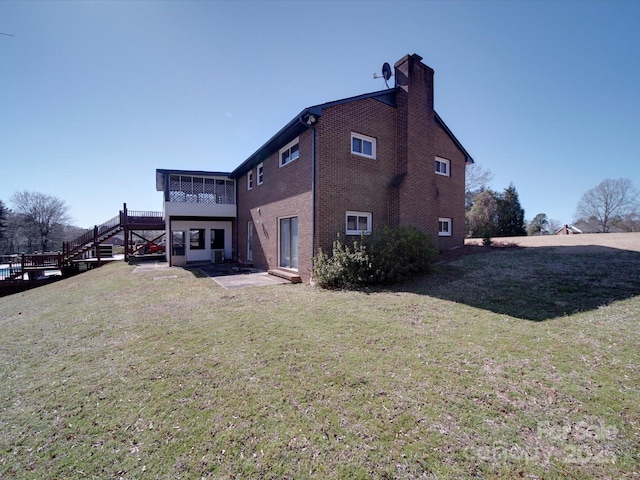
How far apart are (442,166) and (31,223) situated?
5782 cm

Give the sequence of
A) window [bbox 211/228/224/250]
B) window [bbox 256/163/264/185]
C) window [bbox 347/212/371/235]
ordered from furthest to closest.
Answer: window [bbox 211/228/224/250] → window [bbox 256/163/264/185] → window [bbox 347/212/371/235]

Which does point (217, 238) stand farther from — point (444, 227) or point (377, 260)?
point (444, 227)

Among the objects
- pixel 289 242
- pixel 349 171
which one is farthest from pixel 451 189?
pixel 289 242

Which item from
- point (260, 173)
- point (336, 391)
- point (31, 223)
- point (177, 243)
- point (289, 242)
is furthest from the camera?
point (31, 223)

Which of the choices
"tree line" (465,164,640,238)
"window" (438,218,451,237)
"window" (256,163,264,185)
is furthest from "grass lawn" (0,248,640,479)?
"tree line" (465,164,640,238)

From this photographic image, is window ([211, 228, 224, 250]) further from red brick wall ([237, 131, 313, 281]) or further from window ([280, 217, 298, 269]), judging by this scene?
Answer: window ([280, 217, 298, 269])

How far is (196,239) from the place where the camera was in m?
18.3

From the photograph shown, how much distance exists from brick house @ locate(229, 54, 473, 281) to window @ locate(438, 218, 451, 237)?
0.87m

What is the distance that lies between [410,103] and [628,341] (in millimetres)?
10062

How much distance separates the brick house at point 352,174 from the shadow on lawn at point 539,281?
3166 millimetres

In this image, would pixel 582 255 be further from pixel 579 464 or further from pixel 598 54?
pixel 579 464

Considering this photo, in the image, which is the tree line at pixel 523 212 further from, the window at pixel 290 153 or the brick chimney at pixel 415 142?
the window at pixel 290 153

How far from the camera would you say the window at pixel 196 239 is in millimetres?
18078

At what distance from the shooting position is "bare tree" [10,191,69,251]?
41938 millimetres
